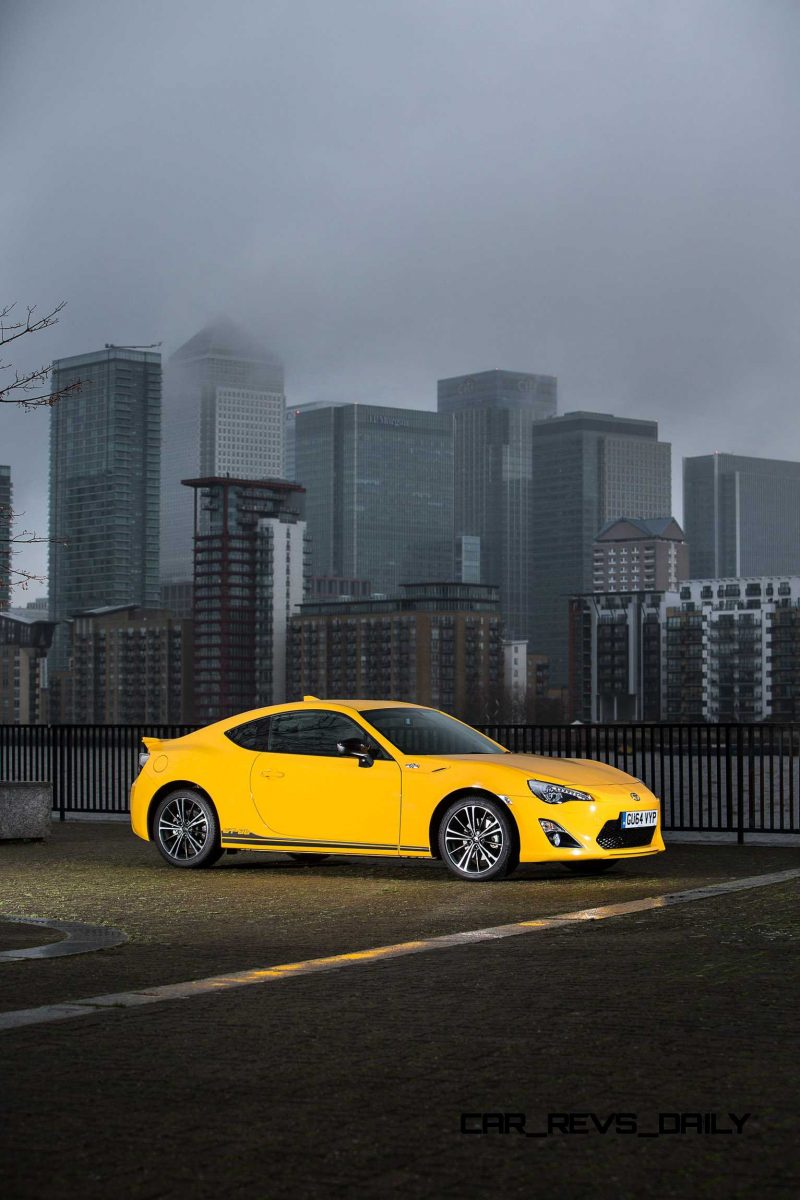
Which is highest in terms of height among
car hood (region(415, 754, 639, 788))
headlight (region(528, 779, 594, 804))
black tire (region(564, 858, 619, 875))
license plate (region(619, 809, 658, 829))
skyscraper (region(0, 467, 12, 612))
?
skyscraper (region(0, 467, 12, 612))

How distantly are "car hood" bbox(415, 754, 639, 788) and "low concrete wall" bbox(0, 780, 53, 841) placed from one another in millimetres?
5692

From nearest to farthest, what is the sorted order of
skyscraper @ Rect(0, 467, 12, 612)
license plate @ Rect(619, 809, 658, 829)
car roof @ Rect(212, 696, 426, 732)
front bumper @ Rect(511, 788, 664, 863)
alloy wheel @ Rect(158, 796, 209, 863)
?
front bumper @ Rect(511, 788, 664, 863) < license plate @ Rect(619, 809, 658, 829) < car roof @ Rect(212, 696, 426, 732) < alloy wheel @ Rect(158, 796, 209, 863) < skyscraper @ Rect(0, 467, 12, 612)

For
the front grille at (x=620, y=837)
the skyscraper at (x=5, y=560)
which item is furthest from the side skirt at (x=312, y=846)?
the skyscraper at (x=5, y=560)

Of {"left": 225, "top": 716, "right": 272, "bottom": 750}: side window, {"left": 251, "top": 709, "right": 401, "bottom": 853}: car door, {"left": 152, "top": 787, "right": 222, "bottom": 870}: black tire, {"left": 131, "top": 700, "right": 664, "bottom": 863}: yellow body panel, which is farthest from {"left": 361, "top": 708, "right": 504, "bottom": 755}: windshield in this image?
{"left": 152, "top": 787, "right": 222, "bottom": 870}: black tire

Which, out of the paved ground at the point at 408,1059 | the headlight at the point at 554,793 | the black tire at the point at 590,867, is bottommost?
the black tire at the point at 590,867

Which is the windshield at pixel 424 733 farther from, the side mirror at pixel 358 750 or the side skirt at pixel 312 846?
the side skirt at pixel 312 846

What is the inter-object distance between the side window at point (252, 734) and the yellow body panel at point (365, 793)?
6cm

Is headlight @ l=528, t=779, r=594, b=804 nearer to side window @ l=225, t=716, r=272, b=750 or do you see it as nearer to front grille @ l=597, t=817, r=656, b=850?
front grille @ l=597, t=817, r=656, b=850

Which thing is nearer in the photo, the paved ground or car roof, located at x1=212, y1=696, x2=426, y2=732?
the paved ground

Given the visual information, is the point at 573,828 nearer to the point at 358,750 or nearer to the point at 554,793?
the point at 554,793

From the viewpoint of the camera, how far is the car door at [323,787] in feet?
46.3

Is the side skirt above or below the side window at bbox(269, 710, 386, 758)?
below

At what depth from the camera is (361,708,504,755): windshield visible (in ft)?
47.5

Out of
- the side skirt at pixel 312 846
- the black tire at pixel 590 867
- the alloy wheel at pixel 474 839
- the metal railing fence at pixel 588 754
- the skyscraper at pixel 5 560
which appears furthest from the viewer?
the metal railing fence at pixel 588 754
